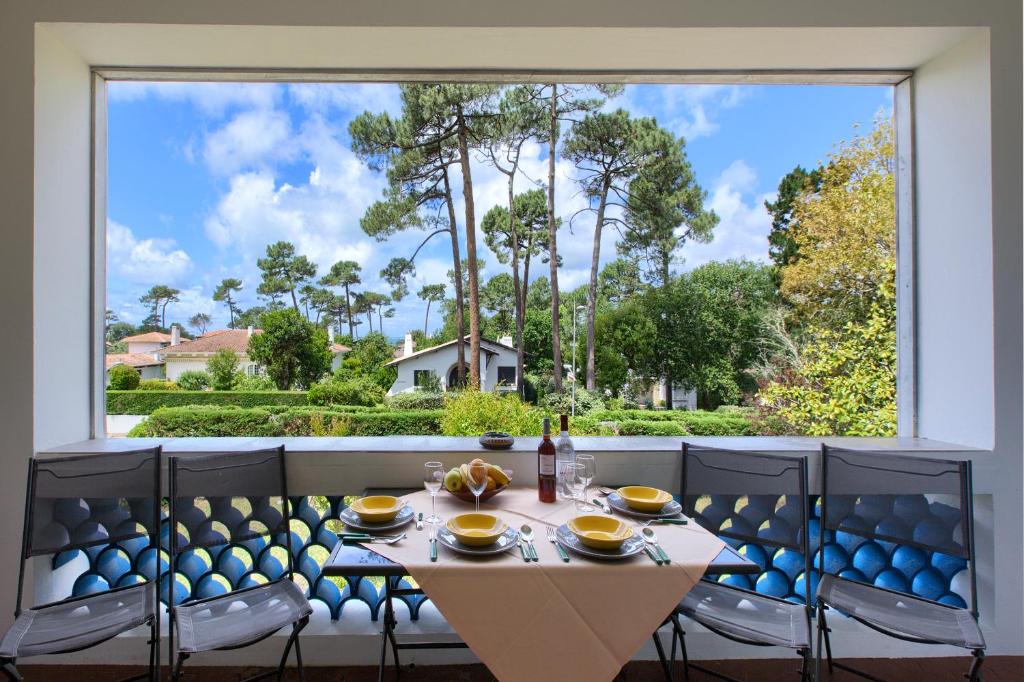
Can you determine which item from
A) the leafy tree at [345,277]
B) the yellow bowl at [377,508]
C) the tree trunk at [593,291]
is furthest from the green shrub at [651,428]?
the leafy tree at [345,277]

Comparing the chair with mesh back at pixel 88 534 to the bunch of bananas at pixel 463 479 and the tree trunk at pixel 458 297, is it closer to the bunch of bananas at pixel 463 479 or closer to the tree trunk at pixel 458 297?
the bunch of bananas at pixel 463 479

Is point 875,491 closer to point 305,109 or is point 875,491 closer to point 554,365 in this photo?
point 554,365

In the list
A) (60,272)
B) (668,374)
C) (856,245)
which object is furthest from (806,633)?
(60,272)

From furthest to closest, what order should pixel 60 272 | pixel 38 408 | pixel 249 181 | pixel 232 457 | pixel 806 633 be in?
pixel 249 181 → pixel 60 272 → pixel 38 408 → pixel 232 457 → pixel 806 633

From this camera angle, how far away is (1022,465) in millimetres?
2174

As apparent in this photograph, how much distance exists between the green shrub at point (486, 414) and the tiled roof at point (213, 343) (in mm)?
1098

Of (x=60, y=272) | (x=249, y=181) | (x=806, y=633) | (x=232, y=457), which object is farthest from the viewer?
(x=249, y=181)

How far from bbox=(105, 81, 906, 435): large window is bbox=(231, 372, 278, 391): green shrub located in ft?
0.03

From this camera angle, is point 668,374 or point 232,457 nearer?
point 232,457

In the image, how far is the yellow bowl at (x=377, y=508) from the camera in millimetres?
1642

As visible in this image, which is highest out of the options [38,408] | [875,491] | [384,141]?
[384,141]

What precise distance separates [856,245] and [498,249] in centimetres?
192

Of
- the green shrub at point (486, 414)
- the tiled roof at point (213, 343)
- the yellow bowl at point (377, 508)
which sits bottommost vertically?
the yellow bowl at point (377, 508)

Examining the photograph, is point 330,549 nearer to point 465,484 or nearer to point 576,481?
point 465,484
